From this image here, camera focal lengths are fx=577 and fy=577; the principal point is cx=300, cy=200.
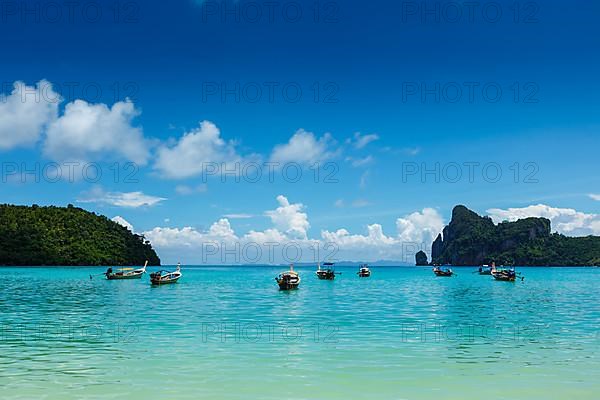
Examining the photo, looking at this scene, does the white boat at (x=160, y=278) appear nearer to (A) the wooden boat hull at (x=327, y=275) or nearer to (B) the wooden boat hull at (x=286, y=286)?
(B) the wooden boat hull at (x=286, y=286)

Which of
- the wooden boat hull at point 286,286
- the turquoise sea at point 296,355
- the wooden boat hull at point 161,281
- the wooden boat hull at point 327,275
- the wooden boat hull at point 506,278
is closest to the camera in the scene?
the turquoise sea at point 296,355

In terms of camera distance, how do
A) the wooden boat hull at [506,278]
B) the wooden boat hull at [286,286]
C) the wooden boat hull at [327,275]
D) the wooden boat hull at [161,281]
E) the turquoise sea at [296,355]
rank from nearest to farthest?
1. the turquoise sea at [296,355]
2. the wooden boat hull at [286,286]
3. the wooden boat hull at [161,281]
4. the wooden boat hull at [506,278]
5. the wooden boat hull at [327,275]

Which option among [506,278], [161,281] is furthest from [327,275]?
[161,281]

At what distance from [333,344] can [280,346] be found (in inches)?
101

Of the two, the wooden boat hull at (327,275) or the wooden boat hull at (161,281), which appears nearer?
the wooden boat hull at (161,281)

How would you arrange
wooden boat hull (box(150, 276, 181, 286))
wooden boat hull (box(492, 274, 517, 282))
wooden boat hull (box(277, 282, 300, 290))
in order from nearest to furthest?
wooden boat hull (box(277, 282, 300, 290)) → wooden boat hull (box(150, 276, 181, 286)) → wooden boat hull (box(492, 274, 517, 282))

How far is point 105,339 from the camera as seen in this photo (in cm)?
2880

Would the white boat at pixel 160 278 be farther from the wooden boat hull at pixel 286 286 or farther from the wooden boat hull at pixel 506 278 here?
the wooden boat hull at pixel 506 278

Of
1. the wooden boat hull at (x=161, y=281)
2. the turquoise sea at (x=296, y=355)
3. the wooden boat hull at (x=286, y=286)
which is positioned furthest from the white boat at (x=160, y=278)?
the turquoise sea at (x=296, y=355)

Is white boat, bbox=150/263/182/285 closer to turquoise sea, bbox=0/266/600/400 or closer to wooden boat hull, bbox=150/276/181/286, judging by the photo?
wooden boat hull, bbox=150/276/181/286

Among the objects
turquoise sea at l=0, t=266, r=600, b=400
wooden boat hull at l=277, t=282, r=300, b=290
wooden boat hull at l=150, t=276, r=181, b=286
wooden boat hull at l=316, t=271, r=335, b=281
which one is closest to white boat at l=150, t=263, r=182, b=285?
wooden boat hull at l=150, t=276, r=181, b=286

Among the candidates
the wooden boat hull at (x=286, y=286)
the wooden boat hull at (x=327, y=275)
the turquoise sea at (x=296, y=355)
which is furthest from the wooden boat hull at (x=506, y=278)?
the turquoise sea at (x=296, y=355)

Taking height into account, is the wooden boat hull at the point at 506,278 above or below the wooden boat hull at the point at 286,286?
below

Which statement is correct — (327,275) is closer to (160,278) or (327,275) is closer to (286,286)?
(160,278)
